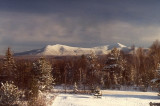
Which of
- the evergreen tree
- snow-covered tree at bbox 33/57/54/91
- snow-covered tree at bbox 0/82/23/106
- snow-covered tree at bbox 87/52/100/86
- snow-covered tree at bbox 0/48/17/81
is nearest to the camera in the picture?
snow-covered tree at bbox 0/82/23/106

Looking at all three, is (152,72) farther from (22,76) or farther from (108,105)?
(22,76)

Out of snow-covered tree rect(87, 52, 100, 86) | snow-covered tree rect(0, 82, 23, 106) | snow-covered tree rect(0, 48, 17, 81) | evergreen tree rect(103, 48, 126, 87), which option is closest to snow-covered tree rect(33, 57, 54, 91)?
snow-covered tree rect(0, 48, 17, 81)

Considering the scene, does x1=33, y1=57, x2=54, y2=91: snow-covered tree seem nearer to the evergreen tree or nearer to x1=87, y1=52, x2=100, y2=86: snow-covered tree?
x1=87, y1=52, x2=100, y2=86: snow-covered tree

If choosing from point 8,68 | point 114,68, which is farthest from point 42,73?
point 114,68

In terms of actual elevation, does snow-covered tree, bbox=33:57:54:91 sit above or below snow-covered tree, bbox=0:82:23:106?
above

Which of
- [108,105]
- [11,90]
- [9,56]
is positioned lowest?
[108,105]

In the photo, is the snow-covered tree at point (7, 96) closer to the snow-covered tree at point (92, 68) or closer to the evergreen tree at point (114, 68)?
the evergreen tree at point (114, 68)

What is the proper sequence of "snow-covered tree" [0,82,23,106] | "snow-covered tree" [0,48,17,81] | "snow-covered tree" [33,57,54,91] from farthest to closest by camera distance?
"snow-covered tree" [0,48,17,81] < "snow-covered tree" [33,57,54,91] < "snow-covered tree" [0,82,23,106]

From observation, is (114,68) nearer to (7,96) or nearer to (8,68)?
(8,68)

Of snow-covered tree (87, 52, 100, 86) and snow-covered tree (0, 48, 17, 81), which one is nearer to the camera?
snow-covered tree (0, 48, 17, 81)

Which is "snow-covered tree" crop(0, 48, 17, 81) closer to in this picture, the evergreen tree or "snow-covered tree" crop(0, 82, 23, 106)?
the evergreen tree

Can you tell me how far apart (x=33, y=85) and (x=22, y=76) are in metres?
32.8

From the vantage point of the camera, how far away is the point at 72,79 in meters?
64.2

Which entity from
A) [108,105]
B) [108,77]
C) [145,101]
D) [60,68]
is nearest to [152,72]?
[108,77]
